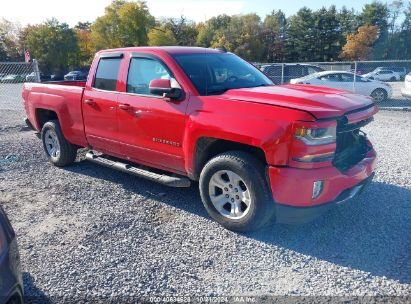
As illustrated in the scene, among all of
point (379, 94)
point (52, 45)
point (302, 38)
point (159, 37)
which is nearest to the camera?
point (379, 94)

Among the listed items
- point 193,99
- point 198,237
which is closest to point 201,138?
point 193,99

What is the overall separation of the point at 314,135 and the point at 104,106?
291cm

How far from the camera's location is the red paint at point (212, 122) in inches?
131

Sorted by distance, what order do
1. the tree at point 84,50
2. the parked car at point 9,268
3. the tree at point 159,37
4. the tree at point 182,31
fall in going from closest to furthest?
the parked car at point 9,268
the tree at point 159,37
the tree at point 84,50
the tree at point 182,31

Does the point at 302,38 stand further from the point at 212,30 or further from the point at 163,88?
the point at 163,88

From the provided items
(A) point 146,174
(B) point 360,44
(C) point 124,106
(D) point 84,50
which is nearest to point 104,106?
(C) point 124,106

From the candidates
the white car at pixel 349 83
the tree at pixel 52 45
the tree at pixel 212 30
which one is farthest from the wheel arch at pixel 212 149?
the tree at pixel 212 30

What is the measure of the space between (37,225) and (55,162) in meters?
2.29

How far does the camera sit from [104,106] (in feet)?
16.2

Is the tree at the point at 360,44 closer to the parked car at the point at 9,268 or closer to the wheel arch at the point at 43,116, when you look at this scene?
the wheel arch at the point at 43,116

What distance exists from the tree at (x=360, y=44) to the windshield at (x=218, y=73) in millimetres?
60632

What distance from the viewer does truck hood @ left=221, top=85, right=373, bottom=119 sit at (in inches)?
134

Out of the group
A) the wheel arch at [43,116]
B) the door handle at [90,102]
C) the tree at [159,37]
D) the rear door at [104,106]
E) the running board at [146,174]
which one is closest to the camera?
the running board at [146,174]

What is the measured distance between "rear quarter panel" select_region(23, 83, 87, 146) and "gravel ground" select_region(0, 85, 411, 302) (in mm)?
802
